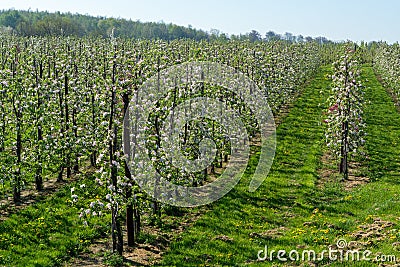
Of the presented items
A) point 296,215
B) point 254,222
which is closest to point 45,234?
point 254,222

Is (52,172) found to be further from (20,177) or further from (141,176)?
(141,176)

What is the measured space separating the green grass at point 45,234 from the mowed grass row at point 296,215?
→ 3962 mm

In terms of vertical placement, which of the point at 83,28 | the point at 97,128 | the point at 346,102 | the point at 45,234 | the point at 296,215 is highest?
the point at 83,28

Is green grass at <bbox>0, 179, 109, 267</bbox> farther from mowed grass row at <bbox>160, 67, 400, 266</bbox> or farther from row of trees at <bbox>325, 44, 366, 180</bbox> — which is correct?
row of trees at <bbox>325, 44, 366, 180</bbox>

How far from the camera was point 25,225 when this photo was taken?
19.4 metres

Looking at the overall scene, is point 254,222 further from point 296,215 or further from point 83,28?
point 83,28

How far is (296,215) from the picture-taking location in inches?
856

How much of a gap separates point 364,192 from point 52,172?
17.9 m

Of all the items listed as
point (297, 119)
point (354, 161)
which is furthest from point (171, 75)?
point (297, 119)

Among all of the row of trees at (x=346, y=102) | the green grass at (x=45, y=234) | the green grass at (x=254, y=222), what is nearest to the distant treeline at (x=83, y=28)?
the row of trees at (x=346, y=102)

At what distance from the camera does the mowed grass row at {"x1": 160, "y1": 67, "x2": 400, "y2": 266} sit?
653 inches

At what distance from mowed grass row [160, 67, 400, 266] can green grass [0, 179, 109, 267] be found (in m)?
3.96

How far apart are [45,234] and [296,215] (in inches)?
457

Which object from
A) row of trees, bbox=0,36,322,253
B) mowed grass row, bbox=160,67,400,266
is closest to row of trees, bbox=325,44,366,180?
mowed grass row, bbox=160,67,400,266
